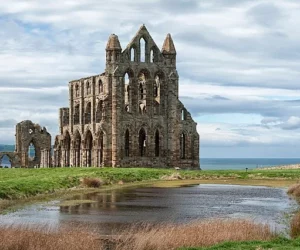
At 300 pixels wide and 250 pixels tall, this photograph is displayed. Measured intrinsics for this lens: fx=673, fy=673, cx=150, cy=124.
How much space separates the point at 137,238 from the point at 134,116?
66.3 meters

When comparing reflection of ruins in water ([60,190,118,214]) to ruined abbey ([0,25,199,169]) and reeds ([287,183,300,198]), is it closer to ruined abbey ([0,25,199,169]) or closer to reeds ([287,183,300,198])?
reeds ([287,183,300,198])

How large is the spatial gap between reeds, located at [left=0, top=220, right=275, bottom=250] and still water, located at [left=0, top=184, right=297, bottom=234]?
3537 mm

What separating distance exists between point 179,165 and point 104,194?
44049 millimetres

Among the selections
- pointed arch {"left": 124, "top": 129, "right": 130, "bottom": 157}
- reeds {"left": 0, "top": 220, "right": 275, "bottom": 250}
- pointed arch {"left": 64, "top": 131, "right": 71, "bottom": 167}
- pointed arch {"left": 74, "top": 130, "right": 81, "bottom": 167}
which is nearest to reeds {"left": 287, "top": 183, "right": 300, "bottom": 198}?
reeds {"left": 0, "top": 220, "right": 275, "bottom": 250}

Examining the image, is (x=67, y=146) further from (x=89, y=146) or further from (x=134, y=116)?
(x=134, y=116)

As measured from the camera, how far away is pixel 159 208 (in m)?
38.1

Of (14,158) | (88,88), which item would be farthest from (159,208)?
(14,158)

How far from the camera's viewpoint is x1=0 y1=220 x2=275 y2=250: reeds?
21391 millimetres

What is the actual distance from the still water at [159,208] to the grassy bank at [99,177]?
341 cm

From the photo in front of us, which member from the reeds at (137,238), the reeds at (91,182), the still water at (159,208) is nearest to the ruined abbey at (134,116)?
the reeds at (91,182)

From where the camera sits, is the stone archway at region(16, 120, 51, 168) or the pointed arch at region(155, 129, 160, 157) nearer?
the pointed arch at region(155, 129, 160, 157)

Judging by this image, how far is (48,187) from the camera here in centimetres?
4850

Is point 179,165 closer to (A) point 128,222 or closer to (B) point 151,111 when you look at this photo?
(B) point 151,111

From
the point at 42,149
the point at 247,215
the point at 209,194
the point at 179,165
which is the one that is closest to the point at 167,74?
the point at 179,165
